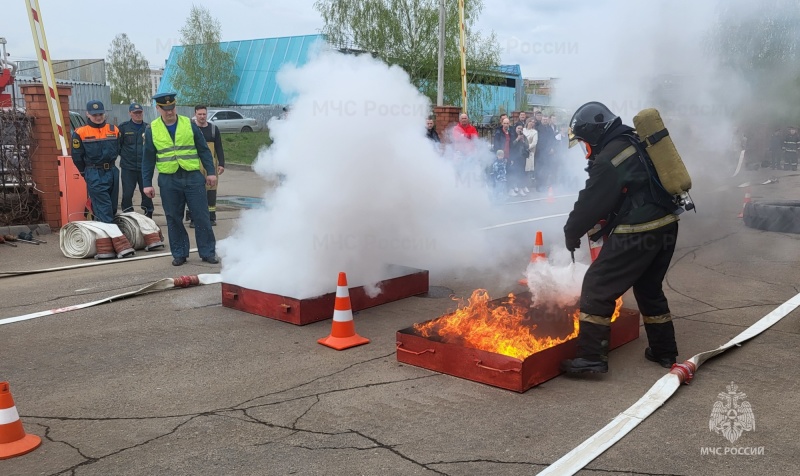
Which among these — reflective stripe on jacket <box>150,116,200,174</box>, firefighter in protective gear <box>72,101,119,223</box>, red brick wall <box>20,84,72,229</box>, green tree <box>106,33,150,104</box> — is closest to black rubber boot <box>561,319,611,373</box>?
reflective stripe on jacket <box>150,116,200,174</box>

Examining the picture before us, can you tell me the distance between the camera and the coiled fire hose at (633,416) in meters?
3.27

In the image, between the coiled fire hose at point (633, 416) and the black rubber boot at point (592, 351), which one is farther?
the black rubber boot at point (592, 351)

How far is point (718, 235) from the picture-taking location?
10852mm

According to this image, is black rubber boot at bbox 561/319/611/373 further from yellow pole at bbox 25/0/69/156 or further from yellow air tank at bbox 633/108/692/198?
yellow pole at bbox 25/0/69/156

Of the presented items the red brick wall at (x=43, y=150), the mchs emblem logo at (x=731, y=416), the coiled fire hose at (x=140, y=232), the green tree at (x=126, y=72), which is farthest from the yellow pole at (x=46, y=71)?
the green tree at (x=126, y=72)

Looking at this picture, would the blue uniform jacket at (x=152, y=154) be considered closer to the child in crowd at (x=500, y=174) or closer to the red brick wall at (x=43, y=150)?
the red brick wall at (x=43, y=150)

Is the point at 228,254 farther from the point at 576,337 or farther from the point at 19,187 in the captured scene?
the point at 19,187

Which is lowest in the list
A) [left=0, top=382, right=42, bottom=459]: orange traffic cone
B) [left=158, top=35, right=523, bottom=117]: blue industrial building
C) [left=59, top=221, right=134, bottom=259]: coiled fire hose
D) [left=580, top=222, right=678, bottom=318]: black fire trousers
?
[left=0, top=382, right=42, bottom=459]: orange traffic cone

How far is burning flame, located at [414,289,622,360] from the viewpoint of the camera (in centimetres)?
459

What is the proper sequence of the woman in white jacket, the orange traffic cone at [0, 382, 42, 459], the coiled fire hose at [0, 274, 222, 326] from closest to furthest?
Answer: the orange traffic cone at [0, 382, 42, 459] → the coiled fire hose at [0, 274, 222, 326] → the woman in white jacket

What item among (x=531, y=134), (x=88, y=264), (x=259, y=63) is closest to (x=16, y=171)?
(x=88, y=264)

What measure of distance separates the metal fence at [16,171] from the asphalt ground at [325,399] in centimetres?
402

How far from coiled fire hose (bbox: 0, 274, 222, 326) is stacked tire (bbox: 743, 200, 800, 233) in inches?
354

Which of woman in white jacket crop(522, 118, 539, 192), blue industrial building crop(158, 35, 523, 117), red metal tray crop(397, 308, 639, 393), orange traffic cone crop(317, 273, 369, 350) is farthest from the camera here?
blue industrial building crop(158, 35, 523, 117)
